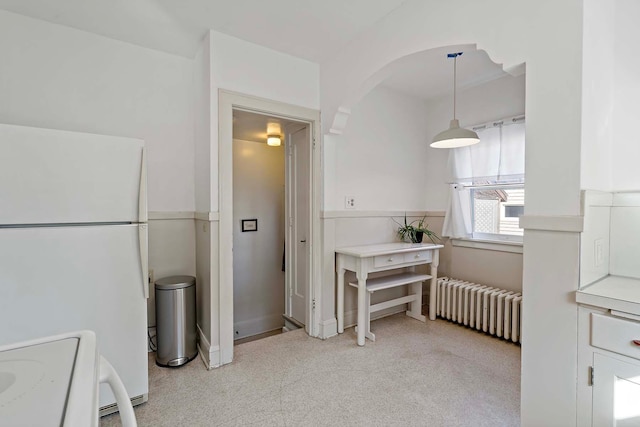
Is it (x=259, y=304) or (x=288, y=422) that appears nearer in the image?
(x=288, y=422)

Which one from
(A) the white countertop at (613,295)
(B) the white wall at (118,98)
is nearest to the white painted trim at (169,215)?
(B) the white wall at (118,98)

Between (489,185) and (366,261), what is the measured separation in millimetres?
1657

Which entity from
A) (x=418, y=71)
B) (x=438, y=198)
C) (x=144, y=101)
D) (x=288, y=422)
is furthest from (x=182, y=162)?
(x=438, y=198)

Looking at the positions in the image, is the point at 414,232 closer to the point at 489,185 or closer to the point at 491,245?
the point at 491,245

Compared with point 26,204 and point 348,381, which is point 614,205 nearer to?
point 348,381

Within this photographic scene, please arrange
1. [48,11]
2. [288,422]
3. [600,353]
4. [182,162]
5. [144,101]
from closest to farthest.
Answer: [600,353], [288,422], [48,11], [144,101], [182,162]

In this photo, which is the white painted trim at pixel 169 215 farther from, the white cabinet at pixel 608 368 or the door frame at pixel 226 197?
the white cabinet at pixel 608 368

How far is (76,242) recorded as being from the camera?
1.70 metres

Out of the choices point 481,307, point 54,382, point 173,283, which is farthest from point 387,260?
point 54,382

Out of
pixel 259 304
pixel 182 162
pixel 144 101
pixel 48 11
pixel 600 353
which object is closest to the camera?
pixel 600 353

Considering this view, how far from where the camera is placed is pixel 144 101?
2.60 metres

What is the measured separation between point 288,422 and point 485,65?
11.0 feet

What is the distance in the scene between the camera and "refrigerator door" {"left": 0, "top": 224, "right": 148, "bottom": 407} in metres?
1.57

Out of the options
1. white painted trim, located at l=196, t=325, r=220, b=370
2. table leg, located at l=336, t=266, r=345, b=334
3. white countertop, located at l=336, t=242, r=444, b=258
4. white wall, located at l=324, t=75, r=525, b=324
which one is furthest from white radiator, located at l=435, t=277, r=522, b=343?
white painted trim, located at l=196, t=325, r=220, b=370
